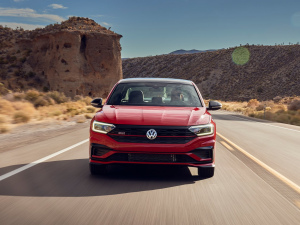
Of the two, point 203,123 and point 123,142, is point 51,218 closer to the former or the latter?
point 123,142

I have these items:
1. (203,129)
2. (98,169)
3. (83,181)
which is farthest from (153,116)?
(83,181)

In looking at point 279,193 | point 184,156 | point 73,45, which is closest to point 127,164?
point 184,156

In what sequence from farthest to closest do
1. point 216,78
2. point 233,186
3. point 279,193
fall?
1. point 216,78
2. point 233,186
3. point 279,193

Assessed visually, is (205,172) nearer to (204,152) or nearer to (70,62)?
(204,152)

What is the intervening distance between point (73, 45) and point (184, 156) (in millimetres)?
42417

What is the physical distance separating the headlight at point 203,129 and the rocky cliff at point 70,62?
40.0m

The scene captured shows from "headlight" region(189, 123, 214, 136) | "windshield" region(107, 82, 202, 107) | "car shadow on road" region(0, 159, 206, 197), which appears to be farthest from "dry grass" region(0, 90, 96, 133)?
"headlight" region(189, 123, 214, 136)

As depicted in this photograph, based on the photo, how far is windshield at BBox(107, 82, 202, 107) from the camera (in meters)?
7.29

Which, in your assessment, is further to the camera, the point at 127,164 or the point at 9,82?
the point at 9,82

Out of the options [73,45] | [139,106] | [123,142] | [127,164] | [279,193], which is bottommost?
[279,193]

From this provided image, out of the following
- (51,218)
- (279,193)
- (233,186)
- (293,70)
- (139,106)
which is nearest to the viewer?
(51,218)

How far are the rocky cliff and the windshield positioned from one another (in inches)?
1495

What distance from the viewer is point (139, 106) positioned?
22.6 ft

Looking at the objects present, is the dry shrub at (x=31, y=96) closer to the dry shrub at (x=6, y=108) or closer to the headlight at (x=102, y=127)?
the dry shrub at (x=6, y=108)
